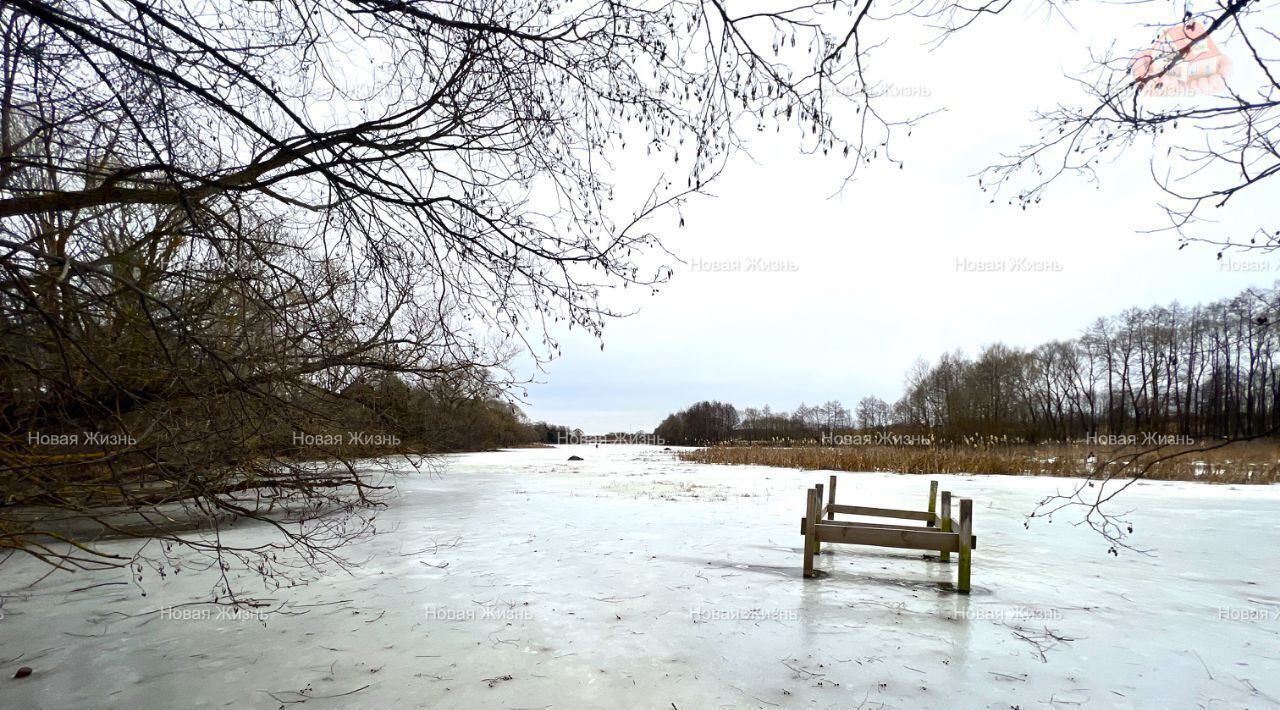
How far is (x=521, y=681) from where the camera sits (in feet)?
11.2

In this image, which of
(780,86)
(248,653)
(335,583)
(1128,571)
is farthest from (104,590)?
(1128,571)

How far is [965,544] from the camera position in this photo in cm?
529

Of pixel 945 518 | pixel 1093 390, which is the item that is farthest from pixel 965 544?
pixel 1093 390

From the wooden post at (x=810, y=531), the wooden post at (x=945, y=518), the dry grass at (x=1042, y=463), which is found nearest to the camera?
the wooden post at (x=810, y=531)

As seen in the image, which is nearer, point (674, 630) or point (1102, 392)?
point (674, 630)

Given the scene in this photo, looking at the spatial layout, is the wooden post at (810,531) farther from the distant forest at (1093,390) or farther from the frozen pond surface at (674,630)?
the distant forest at (1093,390)

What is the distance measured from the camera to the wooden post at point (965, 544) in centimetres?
529

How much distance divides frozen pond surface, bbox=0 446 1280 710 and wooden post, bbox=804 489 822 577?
245 millimetres

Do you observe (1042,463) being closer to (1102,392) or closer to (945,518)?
(945,518)

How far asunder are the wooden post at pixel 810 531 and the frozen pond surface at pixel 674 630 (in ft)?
0.80

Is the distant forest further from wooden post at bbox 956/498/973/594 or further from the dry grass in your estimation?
wooden post at bbox 956/498/973/594

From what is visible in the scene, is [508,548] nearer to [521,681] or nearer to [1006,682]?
[521,681]

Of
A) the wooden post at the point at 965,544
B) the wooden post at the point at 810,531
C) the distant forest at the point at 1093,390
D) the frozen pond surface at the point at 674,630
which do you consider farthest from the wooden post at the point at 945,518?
the distant forest at the point at 1093,390

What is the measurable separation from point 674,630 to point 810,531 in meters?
2.10
